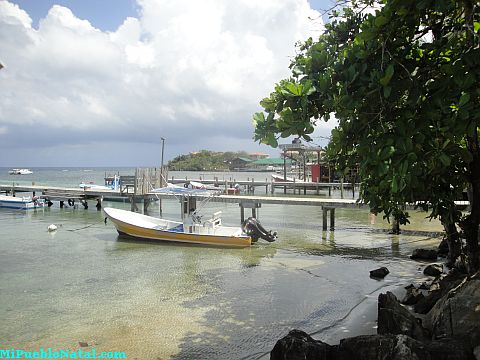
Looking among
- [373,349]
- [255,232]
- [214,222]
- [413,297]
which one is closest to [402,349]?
[373,349]

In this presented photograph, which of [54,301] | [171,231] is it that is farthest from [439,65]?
[171,231]

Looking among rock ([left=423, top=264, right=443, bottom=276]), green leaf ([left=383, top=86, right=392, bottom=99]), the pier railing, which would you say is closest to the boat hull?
the pier railing

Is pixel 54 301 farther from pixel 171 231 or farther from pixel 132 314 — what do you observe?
pixel 171 231

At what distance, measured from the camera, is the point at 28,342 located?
7590 millimetres

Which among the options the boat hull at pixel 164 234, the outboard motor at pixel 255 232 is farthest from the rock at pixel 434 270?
the outboard motor at pixel 255 232

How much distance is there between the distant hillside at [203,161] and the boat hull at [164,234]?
10112cm

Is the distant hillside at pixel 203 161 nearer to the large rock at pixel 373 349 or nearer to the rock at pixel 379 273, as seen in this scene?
the rock at pixel 379 273

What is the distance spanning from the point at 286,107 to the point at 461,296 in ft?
12.9

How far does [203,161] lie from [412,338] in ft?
420

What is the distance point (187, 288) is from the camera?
11234mm

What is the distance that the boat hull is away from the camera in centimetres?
1695

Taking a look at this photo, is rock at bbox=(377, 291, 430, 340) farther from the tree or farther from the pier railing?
the pier railing

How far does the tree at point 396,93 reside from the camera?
4020 mm

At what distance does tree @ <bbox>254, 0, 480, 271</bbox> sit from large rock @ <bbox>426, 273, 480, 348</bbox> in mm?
2402
